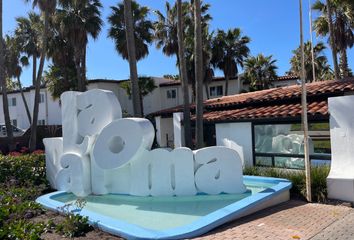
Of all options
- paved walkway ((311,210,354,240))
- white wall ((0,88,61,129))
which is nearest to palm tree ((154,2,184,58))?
white wall ((0,88,61,129))

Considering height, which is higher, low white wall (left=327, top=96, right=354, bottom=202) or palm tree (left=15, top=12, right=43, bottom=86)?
palm tree (left=15, top=12, right=43, bottom=86)

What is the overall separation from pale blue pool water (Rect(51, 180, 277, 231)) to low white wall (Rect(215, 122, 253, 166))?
262 centimetres

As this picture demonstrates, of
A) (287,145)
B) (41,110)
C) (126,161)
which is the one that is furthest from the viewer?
(41,110)

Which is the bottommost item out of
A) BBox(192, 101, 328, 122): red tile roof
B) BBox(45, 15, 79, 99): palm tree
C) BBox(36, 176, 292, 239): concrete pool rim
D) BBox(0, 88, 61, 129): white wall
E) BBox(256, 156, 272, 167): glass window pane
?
BBox(36, 176, 292, 239): concrete pool rim

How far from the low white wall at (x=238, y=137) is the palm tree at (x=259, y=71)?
2134 centimetres

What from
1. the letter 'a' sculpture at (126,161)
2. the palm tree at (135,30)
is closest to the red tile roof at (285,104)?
the letter 'a' sculpture at (126,161)

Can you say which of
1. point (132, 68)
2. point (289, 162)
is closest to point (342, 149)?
point (289, 162)

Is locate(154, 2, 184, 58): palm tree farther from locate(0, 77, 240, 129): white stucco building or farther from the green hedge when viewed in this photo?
the green hedge

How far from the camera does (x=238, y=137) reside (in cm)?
1492

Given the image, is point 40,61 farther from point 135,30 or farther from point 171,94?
point 171,94

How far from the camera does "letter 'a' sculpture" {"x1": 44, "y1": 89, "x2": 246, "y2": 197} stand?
1076 cm

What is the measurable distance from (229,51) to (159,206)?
2560 centimetres

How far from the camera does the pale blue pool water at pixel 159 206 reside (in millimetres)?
8649

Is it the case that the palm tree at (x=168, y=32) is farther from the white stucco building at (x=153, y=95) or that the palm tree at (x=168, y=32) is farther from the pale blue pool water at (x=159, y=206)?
the pale blue pool water at (x=159, y=206)
